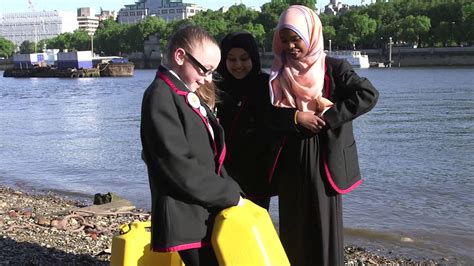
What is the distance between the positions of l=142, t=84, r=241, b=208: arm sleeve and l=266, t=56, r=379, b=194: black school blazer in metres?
0.67

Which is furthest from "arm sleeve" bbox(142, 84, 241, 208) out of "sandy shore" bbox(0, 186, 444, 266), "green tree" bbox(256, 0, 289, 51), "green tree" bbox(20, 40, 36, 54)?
"green tree" bbox(20, 40, 36, 54)

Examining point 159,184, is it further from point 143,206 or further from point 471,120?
point 471,120

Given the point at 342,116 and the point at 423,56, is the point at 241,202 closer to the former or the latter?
the point at 342,116

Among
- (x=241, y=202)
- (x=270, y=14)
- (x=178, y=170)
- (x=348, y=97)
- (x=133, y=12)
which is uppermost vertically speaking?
(x=133, y=12)

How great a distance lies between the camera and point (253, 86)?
3352 millimetres

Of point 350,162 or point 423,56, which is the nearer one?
point 350,162

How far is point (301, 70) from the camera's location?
9.98 feet

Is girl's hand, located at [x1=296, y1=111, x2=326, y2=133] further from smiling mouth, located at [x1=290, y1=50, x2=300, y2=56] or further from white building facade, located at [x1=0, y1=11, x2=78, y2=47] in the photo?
white building facade, located at [x1=0, y1=11, x2=78, y2=47]

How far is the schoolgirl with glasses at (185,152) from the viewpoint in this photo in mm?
2529

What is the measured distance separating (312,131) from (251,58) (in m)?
0.56

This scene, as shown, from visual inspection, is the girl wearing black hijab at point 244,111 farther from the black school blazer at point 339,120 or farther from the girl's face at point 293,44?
the girl's face at point 293,44

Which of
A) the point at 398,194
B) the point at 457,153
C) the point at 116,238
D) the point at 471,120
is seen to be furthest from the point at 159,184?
the point at 471,120

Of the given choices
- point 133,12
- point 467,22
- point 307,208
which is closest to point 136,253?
point 307,208

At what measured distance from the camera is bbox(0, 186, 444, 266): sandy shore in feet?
15.4
